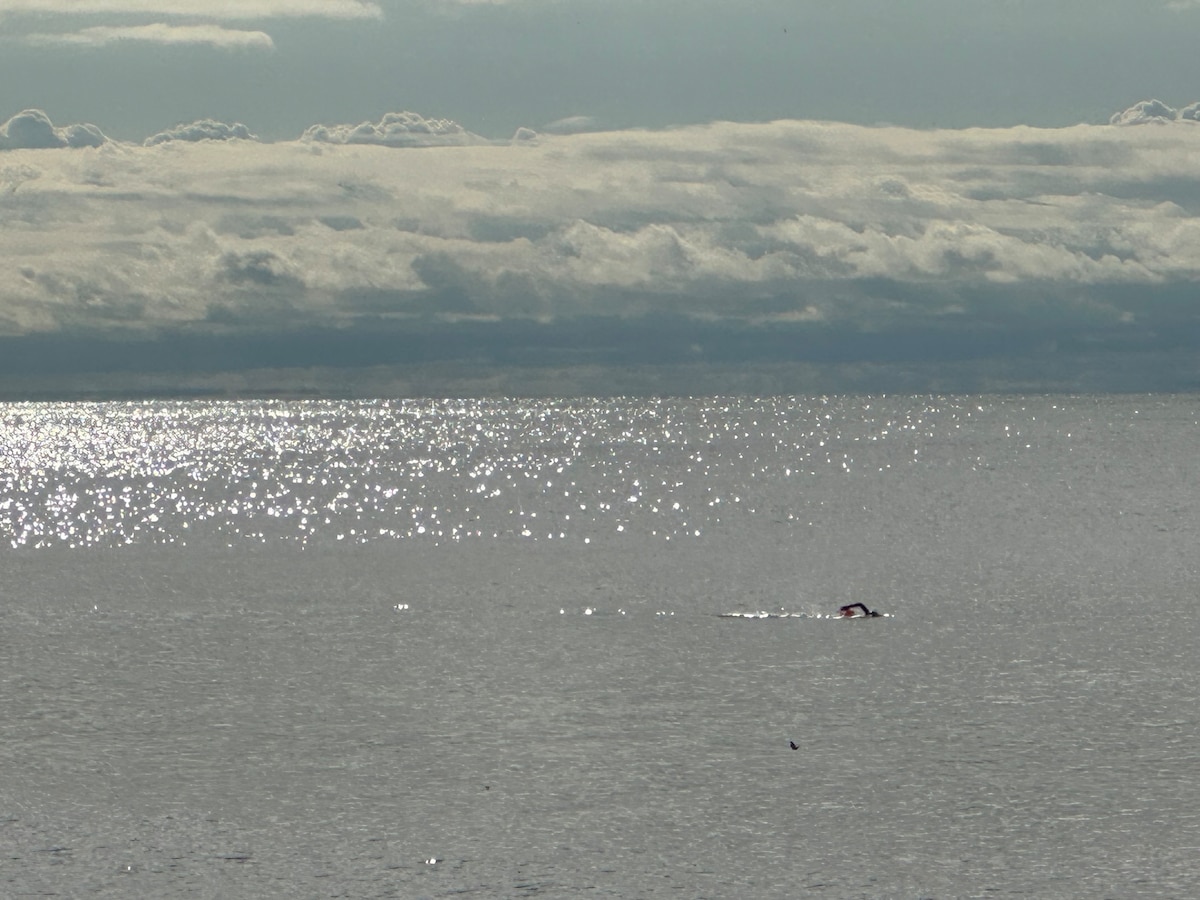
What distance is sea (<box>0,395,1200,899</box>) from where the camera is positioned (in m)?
15.1

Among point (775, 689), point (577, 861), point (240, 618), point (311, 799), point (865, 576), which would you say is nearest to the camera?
point (577, 861)

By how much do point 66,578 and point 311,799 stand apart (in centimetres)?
2975

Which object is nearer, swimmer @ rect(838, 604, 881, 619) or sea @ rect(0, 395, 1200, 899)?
sea @ rect(0, 395, 1200, 899)

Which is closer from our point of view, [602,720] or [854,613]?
[602,720]

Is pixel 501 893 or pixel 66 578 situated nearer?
pixel 501 893

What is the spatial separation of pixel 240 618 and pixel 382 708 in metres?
12.5

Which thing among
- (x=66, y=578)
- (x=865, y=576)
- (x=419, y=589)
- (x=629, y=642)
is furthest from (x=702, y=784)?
(x=66, y=578)

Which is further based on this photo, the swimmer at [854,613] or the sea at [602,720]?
the swimmer at [854,613]

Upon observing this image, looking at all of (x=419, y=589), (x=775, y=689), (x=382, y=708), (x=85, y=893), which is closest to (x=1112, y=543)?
(x=419, y=589)

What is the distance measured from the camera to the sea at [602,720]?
15078 mm

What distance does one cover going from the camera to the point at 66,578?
4466 cm

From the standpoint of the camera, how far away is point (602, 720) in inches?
854

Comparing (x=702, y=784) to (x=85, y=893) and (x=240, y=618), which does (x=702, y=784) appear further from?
(x=240, y=618)

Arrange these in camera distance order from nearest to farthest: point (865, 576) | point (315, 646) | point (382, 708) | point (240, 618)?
point (382, 708), point (315, 646), point (240, 618), point (865, 576)
